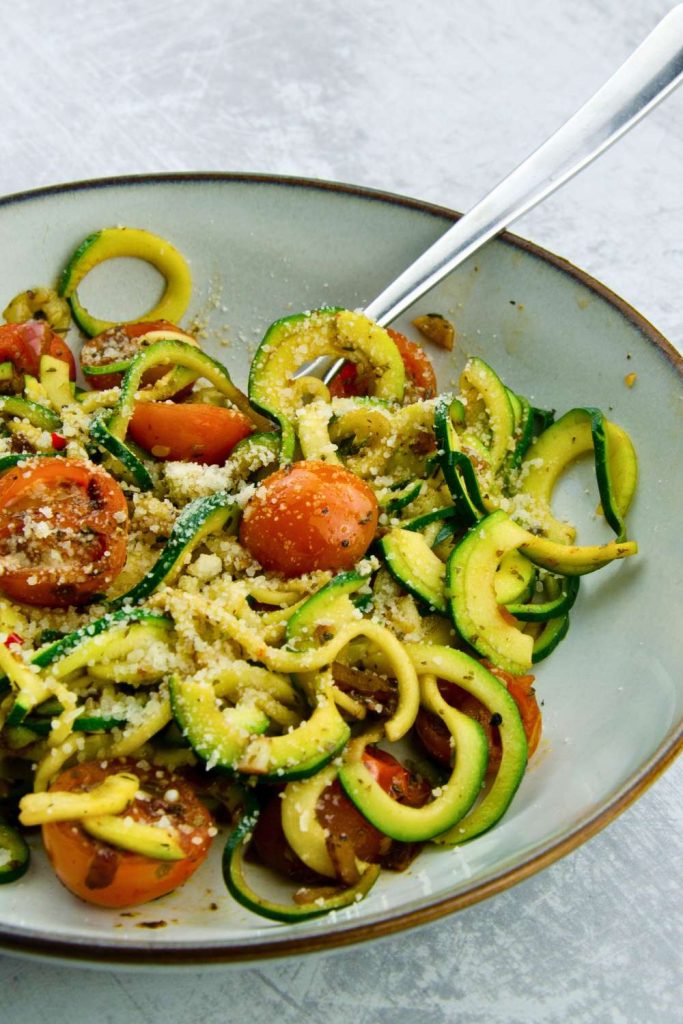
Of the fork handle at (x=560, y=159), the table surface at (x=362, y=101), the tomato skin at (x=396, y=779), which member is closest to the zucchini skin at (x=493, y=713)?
the tomato skin at (x=396, y=779)

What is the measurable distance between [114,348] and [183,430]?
54 centimetres

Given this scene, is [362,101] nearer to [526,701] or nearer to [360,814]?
[526,701]

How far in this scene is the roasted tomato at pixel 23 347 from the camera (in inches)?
143

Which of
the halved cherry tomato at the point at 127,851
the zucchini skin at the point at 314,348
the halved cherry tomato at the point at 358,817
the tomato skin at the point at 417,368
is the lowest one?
the halved cherry tomato at the point at 127,851

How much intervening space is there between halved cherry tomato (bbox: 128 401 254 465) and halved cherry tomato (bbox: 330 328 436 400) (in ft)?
1.57

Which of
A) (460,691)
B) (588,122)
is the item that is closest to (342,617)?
(460,691)

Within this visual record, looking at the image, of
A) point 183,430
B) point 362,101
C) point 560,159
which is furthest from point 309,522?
point 362,101

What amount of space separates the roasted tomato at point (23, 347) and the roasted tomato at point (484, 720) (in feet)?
5.48

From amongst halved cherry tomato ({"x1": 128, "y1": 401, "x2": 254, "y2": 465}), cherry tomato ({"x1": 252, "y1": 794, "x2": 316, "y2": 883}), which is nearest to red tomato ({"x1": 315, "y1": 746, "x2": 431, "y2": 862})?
cherry tomato ({"x1": 252, "y1": 794, "x2": 316, "y2": 883})

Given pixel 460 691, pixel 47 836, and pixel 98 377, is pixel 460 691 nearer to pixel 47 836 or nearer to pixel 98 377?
pixel 47 836

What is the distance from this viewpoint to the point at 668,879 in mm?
3117

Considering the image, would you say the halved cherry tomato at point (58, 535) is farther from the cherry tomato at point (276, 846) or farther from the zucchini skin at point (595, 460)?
the zucchini skin at point (595, 460)

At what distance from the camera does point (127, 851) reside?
248 cm

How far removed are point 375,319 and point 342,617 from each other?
124cm
